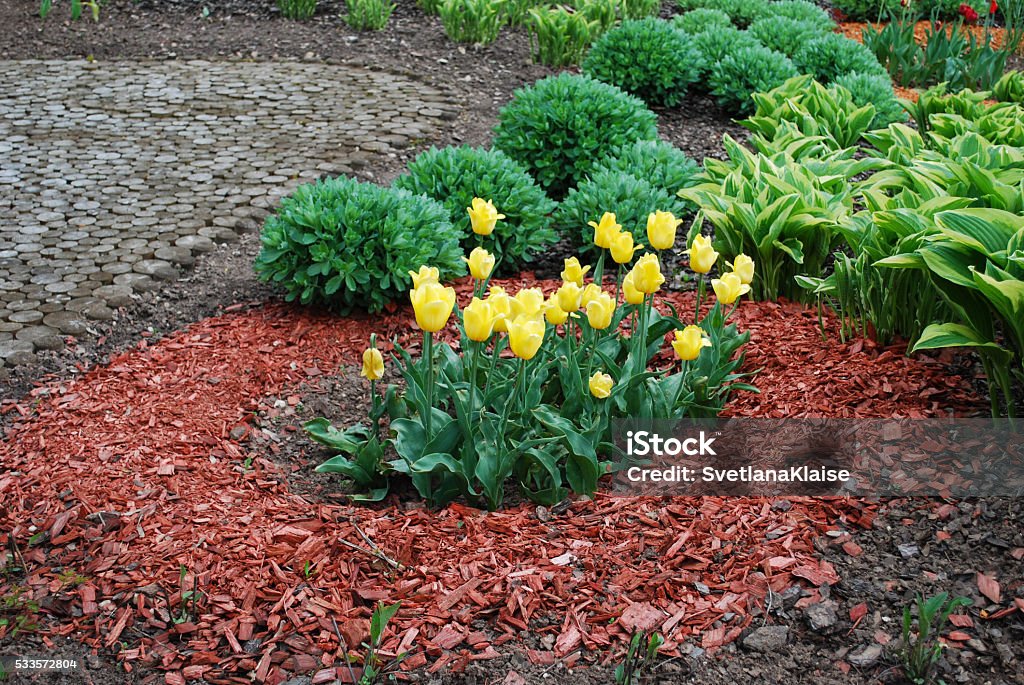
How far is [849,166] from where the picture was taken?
4469 mm

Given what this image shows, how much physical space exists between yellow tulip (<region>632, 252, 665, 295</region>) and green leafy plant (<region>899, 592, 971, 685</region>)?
1.03 metres

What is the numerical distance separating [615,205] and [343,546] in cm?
237

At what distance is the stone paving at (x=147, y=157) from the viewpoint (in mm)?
4309

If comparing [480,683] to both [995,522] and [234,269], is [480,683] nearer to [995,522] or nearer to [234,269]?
[995,522]

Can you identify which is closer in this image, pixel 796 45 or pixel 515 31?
pixel 796 45

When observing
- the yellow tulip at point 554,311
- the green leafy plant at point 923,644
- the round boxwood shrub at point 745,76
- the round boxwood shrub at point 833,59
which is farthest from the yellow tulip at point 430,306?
the round boxwood shrub at point 833,59

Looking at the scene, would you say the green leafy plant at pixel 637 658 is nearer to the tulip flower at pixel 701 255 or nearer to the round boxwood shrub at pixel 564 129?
the tulip flower at pixel 701 255

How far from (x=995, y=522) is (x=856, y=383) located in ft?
2.35

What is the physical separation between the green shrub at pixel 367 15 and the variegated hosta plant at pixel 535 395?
5.71 meters

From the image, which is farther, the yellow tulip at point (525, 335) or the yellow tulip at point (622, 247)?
the yellow tulip at point (622, 247)

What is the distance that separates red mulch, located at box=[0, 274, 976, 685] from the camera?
2.24 metres

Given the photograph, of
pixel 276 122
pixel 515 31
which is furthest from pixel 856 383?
pixel 515 31

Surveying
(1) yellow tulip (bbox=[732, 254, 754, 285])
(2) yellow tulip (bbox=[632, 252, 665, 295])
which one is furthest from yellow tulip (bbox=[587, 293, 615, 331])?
(1) yellow tulip (bbox=[732, 254, 754, 285])

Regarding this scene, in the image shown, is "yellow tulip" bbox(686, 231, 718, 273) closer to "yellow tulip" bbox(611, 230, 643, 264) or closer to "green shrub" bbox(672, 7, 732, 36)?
"yellow tulip" bbox(611, 230, 643, 264)
